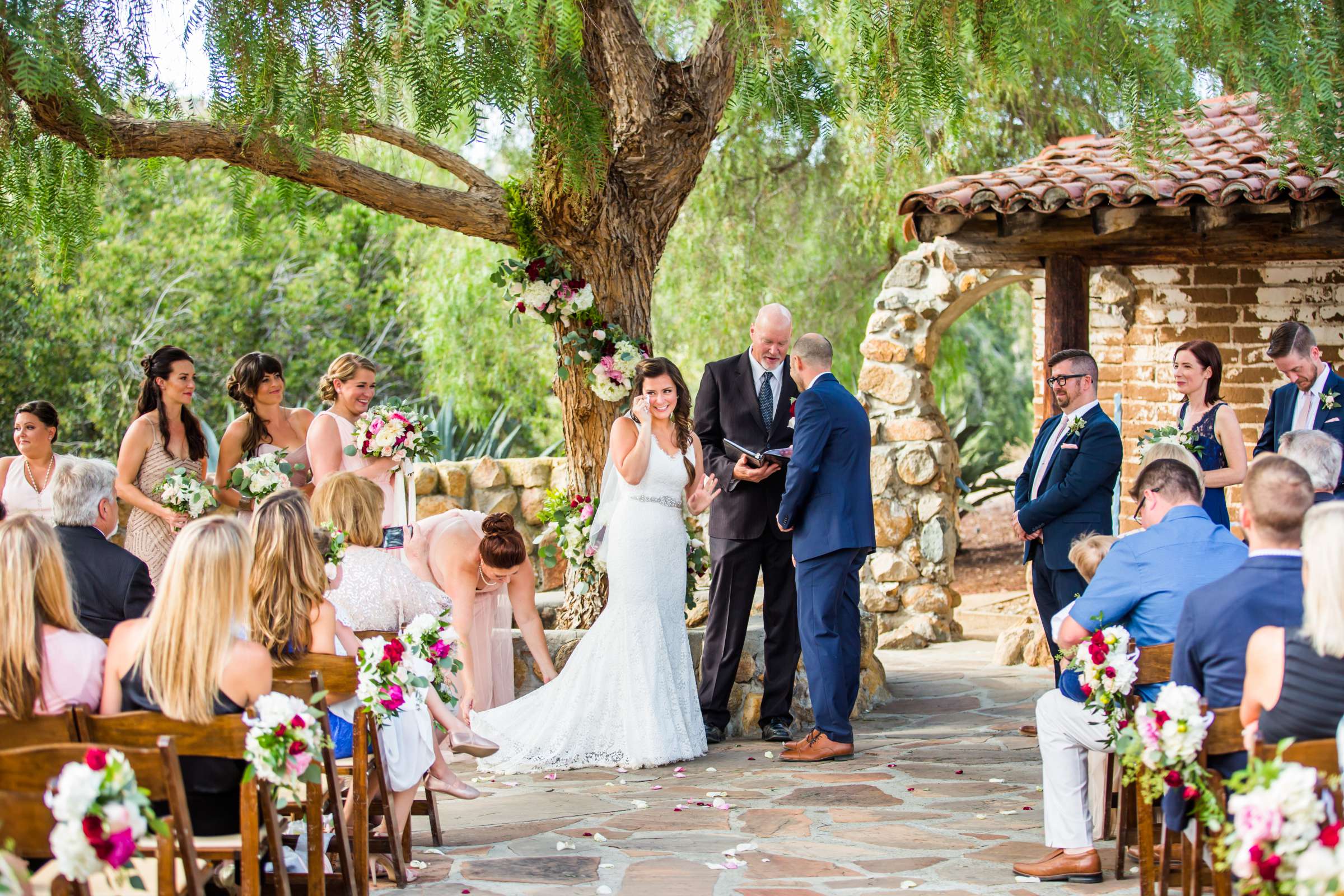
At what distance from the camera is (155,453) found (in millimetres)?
6328

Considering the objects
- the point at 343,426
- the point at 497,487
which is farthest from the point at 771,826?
the point at 497,487

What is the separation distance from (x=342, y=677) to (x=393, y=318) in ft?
46.4

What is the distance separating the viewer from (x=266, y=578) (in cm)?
400

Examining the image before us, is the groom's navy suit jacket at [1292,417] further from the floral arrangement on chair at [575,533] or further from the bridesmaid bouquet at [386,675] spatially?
the bridesmaid bouquet at [386,675]

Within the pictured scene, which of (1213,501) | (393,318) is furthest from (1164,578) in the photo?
(393,318)

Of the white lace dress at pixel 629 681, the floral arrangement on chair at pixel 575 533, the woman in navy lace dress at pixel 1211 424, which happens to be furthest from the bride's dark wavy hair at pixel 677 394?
the woman in navy lace dress at pixel 1211 424

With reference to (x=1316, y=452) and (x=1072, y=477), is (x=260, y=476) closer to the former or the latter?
(x=1072, y=477)

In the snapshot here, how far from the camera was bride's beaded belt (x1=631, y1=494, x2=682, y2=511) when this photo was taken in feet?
20.7

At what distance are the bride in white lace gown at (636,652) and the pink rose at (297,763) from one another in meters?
2.90

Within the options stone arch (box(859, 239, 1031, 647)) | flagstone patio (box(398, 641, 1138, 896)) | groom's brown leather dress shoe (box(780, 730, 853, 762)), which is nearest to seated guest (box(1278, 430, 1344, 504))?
flagstone patio (box(398, 641, 1138, 896))

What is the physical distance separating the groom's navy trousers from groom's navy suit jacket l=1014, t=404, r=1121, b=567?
81 cm

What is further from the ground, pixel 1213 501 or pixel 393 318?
pixel 393 318

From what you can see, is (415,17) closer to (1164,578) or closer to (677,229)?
(1164,578)

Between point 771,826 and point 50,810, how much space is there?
281 cm
